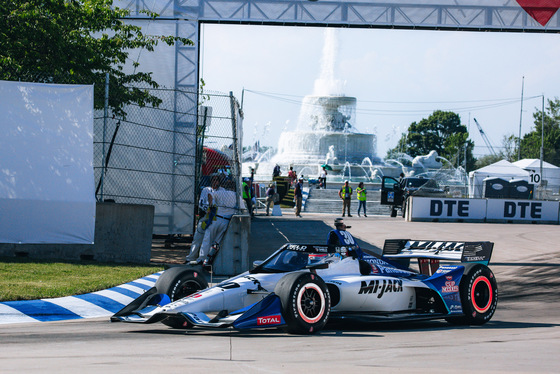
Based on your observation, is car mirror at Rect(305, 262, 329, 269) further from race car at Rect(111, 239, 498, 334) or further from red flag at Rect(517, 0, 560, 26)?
red flag at Rect(517, 0, 560, 26)

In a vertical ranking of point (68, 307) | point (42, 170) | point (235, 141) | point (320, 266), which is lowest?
point (68, 307)

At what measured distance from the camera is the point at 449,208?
105ft

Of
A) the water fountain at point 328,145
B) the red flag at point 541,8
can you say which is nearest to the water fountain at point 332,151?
the water fountain at point 328,145

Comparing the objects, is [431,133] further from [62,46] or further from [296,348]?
[296,348]

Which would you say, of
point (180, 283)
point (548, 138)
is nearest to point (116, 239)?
point (180, 283)

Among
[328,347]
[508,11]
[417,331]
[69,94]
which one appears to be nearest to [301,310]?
[328,347]

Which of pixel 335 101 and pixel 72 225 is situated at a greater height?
pixel 335 101

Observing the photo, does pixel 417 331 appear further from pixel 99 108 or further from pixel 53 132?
pixel 99 108

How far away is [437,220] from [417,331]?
24.3 meters

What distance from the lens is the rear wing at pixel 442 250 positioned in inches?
377

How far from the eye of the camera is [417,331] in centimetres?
812

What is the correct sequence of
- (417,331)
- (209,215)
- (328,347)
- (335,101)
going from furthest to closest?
(335,101) → (209,215) → (417,331) → (328,347)

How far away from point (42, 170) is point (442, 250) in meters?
6.81

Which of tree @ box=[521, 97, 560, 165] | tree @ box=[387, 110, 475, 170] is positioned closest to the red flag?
tree @ box=[521, 97, 560, 165]
